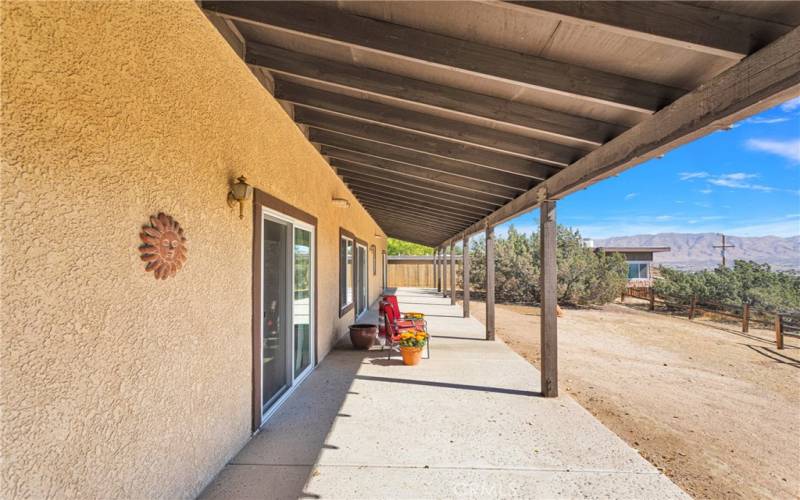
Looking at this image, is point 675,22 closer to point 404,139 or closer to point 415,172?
point 404,139

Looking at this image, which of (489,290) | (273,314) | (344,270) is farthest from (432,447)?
(489,290)

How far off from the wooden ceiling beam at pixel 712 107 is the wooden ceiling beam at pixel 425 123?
1.16 ft

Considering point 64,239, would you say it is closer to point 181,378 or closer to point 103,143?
point 103,143

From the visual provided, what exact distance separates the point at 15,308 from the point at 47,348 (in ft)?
0.66

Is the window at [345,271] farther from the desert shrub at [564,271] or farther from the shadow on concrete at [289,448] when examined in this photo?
the desert shrub at [564,271]

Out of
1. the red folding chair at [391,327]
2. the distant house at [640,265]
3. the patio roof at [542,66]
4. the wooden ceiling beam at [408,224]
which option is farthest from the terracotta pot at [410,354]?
the distant house at [640,265]

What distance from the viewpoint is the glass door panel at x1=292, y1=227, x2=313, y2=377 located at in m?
4.68

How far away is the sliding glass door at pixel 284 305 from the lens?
384 centimetres

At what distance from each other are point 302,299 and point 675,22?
14.1 feet

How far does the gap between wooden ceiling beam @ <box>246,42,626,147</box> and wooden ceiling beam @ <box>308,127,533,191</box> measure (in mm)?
1571

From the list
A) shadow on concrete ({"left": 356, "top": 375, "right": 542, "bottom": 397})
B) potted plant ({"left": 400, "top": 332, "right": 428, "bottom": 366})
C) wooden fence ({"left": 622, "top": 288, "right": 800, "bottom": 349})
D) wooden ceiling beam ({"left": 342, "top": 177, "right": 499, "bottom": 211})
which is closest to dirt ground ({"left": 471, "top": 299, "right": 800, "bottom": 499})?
shadow on concrete ({"left": 356, "top": 375, "right": 542, "bottom": 397})

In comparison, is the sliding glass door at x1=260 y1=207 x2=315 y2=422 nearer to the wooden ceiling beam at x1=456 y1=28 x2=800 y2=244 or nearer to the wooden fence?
the wooden ceiling beam at x1=456 y1=28 x2=800 y2=244

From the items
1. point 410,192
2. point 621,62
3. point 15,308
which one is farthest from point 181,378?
point 410,192

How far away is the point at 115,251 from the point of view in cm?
176
